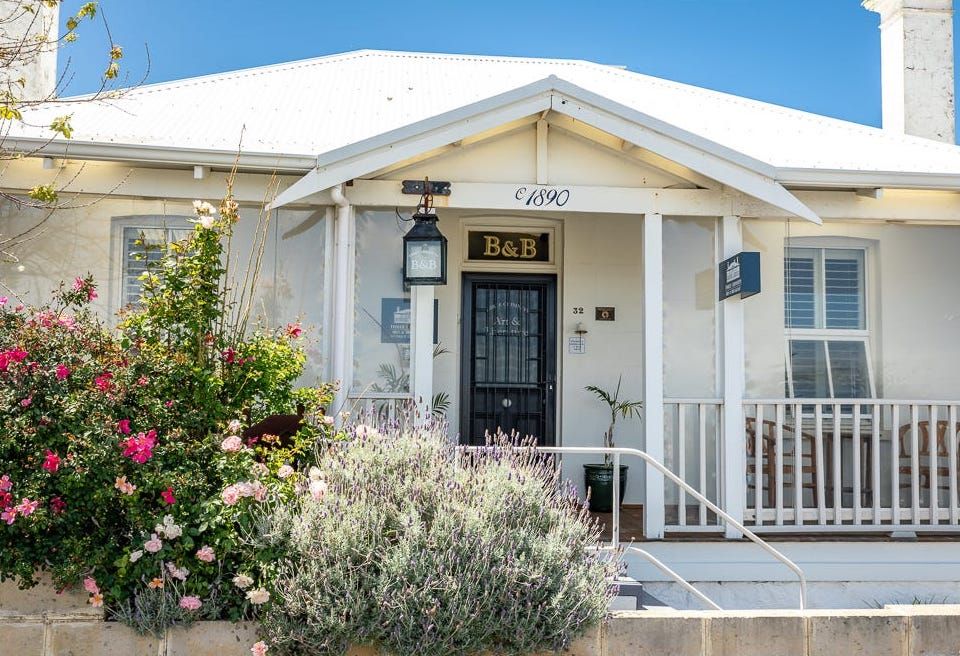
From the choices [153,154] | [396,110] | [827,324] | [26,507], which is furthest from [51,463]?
[827,324]

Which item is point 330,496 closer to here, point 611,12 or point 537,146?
point 537,146

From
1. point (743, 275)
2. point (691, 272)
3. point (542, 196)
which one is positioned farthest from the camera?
point (691, 272)

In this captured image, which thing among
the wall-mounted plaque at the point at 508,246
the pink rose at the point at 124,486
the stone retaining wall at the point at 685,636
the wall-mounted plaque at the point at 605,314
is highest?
the wall-mounted plaque at the point at 508,246

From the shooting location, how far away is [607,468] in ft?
26.7

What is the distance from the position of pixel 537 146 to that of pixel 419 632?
402 cm

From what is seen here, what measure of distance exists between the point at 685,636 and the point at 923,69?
7931mm

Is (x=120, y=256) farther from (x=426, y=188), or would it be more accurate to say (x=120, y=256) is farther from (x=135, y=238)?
(x=426, y=188)

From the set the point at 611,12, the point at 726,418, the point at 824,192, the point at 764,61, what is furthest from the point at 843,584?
the point at 764,61

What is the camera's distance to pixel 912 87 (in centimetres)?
949

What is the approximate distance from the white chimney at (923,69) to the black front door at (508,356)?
4550 millimetres

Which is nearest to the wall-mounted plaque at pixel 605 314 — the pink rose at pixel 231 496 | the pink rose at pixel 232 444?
the pink rose at pixel 232 444

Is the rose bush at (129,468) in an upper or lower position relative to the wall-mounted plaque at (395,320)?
lower

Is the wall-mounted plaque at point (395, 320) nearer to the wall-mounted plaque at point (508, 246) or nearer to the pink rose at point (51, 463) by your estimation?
the wall-mounted plaque at point (508, 246)

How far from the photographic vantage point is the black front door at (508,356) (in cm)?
874
